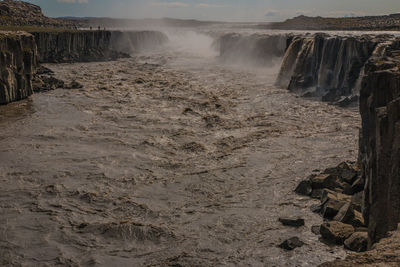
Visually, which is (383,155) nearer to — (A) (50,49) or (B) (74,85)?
(B) (74,85)

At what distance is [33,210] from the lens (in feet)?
40.8

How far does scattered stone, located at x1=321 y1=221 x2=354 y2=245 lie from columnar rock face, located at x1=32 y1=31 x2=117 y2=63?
144 ft

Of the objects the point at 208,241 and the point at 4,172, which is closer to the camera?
the point at 208,241

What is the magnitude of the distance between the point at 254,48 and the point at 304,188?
39292mm

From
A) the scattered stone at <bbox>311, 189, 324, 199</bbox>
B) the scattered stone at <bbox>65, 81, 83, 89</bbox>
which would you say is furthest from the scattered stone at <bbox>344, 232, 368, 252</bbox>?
the scattered stone at <bbox>65, 81, 83, 89</bbox>

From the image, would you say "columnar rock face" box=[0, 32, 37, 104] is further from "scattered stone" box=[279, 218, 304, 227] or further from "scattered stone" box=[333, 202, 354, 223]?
"scattered stone" box=[333, 202, 354, 223]

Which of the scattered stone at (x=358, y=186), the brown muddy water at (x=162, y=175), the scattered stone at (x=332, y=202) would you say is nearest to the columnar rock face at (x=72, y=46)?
the brown muddy water at (x=162, y=175)

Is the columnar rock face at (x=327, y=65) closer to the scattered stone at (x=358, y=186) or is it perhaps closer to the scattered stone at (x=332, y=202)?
the scattered stone at (x=358, y=186)

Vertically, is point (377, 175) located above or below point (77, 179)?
above

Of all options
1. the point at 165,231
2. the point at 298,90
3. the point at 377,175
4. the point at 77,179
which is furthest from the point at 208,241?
the point at 298,90

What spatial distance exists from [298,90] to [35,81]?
20.7 metres

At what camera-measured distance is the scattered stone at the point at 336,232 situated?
32.5ft

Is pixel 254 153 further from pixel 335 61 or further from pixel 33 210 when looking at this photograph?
pixel 335 61

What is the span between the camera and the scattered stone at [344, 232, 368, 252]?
30.2 feet
